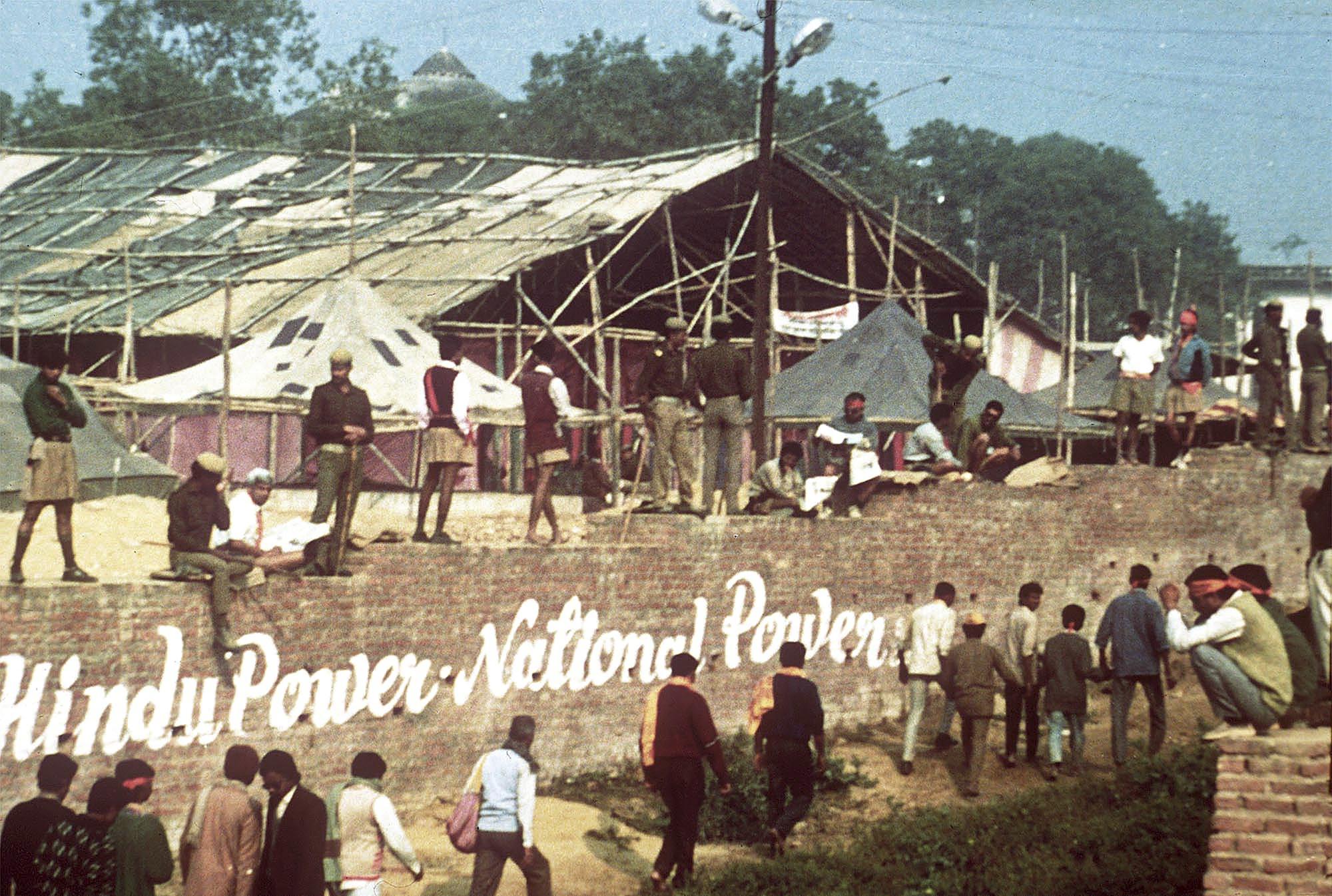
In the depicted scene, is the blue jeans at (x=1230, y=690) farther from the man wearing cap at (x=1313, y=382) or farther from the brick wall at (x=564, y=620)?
the man wearing cap at (x=1313, y=382)

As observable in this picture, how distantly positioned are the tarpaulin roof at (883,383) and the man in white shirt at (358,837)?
13339 millimetres

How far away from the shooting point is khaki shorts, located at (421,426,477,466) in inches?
654

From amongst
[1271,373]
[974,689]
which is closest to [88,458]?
[974,689]

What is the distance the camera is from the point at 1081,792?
49.1 ft

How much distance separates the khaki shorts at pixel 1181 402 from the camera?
23047 mm

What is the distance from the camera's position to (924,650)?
682 inches

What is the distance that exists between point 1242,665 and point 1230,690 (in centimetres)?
17

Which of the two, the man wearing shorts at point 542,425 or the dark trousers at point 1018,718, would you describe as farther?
the dark trousers at point 1018,718

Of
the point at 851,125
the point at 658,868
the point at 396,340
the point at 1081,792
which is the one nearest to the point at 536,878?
the point at 658,868

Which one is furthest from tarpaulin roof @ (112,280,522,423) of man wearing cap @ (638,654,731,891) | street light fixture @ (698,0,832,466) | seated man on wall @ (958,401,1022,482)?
man wearing cap @ (638,654,731,891)

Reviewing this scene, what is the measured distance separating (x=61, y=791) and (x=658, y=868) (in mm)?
4233

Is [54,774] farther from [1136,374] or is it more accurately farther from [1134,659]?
[1136,374]

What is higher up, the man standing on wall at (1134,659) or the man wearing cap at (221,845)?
the man standing on wall at (1134,659)

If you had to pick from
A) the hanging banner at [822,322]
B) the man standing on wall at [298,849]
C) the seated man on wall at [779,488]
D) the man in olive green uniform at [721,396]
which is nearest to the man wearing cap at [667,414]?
the man in olive green uniform at [721,396]
